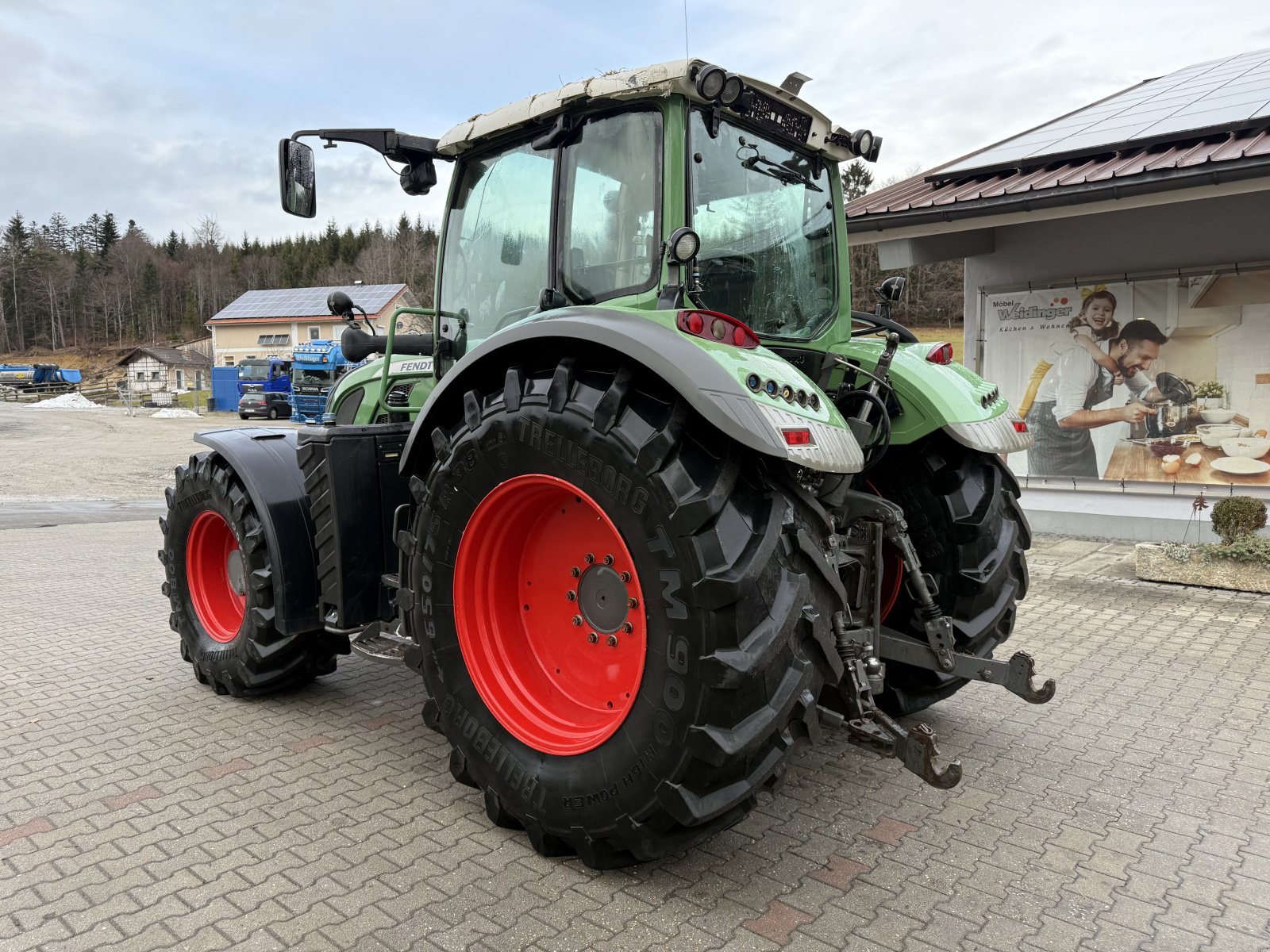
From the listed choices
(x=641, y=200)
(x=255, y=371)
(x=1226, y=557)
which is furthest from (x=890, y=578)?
(x=255, y=371)

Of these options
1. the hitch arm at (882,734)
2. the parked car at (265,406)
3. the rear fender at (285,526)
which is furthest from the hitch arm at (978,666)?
the parked car at (265,406)

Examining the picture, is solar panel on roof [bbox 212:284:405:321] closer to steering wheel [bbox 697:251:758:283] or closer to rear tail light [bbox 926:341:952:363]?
rear tail light [bbox 926:341:952:363]

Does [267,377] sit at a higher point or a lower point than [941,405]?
higher

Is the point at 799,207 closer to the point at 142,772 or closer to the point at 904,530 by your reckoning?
the point at 904,530

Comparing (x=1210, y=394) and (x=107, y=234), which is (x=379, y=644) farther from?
(x=107, y=234)

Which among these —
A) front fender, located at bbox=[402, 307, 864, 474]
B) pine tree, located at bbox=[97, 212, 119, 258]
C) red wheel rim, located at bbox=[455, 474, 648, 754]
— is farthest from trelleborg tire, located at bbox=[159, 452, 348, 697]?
pine tree, located at bbox=[97, 212, 119, 258]

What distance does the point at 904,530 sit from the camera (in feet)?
10.1

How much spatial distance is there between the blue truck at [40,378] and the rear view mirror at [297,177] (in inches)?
2258

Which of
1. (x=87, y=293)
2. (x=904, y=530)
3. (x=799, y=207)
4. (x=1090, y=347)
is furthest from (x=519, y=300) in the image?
(x=87, y=293)

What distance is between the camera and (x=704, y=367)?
2285 millimetres

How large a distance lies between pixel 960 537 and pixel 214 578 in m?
3.57

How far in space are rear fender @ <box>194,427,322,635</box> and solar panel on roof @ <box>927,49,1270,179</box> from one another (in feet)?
22.1

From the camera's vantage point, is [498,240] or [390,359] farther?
[390,359]

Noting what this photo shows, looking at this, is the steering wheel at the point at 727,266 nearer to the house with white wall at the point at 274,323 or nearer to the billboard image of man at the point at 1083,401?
the billboard image of man at the point at 1083,401
